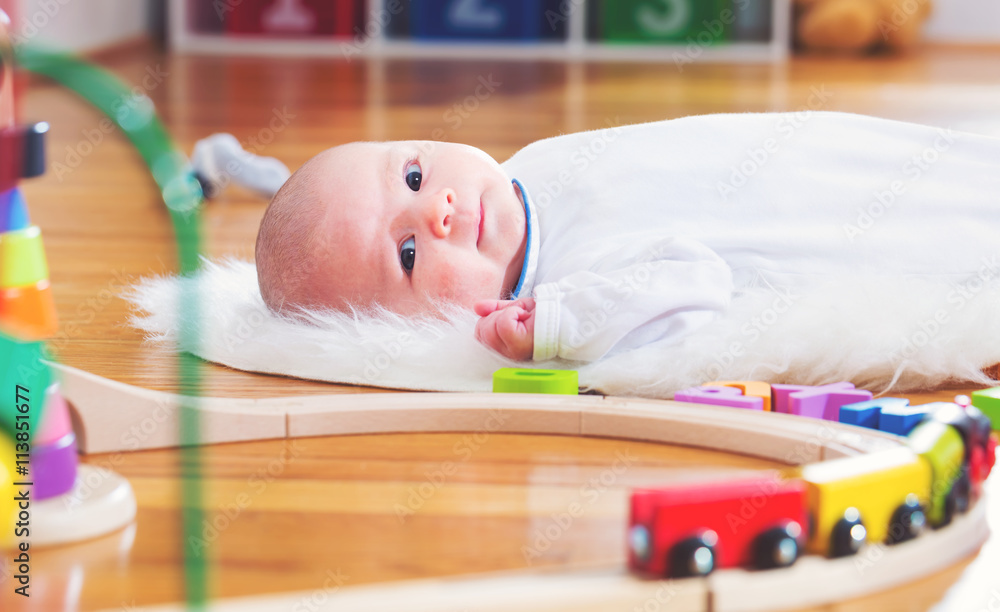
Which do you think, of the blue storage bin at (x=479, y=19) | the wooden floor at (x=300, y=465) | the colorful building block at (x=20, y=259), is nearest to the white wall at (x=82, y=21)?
the wooden floor at (x=300, y=465)

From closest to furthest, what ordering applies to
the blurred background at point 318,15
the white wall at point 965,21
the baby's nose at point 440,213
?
the baby's nose at point 440,213 < the blurred background at point 318,15 < the white wall at point 965,21

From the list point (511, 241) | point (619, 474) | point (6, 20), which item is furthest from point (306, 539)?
point (511, 241)

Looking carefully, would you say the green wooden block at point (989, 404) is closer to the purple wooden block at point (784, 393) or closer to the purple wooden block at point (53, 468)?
the purple wooden block at point (784, 393)

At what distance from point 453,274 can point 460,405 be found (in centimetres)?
20

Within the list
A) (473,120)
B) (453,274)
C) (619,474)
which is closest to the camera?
(619,474)

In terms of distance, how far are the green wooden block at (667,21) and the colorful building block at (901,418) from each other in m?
3.57

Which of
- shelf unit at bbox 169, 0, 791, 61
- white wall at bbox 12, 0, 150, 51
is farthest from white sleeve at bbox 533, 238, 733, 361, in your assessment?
shelf unit at bbox 169, 0, 791, 61

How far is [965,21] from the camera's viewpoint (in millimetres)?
4645

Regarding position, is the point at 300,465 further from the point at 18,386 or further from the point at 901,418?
the point at 901,418

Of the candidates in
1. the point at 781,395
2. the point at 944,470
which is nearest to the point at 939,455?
the point at 944,470

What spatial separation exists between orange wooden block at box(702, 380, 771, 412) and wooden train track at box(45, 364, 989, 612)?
2.5 inches

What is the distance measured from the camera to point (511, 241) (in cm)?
116

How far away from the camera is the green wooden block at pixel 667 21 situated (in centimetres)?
431

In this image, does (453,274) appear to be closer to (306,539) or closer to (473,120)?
(306,539)
